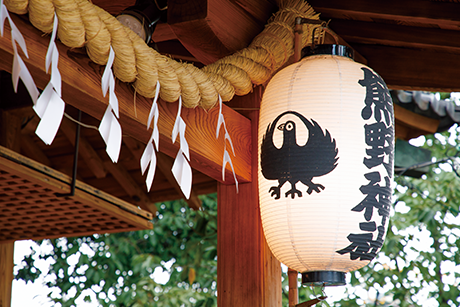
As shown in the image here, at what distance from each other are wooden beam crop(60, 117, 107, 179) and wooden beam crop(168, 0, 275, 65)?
195 centimetres

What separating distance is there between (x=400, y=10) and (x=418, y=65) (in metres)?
0.40

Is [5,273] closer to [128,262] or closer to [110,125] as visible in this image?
[128,262]

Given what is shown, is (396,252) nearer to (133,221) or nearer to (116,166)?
(116,166)

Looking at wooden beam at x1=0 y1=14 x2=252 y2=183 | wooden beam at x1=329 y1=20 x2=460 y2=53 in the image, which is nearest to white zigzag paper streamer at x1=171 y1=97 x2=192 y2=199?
wooden beam at x1=0 y1=14 x2=252 y2=183

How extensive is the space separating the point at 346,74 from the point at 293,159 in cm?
28

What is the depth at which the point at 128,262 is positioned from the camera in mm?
5246

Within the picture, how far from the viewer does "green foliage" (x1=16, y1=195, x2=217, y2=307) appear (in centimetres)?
468

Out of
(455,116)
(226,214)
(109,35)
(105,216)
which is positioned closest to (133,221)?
(105,216)

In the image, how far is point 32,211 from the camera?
222cm

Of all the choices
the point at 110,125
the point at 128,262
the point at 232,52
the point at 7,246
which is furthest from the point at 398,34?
the point at 128,262

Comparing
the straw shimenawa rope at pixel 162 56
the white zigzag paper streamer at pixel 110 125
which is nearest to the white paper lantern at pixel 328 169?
the straw shimenawa rope at pixel 162 56

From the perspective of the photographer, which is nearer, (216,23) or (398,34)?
(216,23)

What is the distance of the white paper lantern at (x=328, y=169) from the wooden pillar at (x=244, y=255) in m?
0.20

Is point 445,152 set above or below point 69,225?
above
